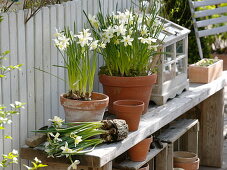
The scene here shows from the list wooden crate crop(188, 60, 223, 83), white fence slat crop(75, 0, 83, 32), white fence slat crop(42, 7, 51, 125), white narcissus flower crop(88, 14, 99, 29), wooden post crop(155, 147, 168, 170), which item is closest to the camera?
white fence slat crop(42, 7, 51, 125)

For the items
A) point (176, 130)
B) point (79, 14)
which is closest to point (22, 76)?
point (79, 14)

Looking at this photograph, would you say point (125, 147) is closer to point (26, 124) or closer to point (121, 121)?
point (121, 121)

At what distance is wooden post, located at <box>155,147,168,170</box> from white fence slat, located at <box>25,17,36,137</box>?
1.28 metres

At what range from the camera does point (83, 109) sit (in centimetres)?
346

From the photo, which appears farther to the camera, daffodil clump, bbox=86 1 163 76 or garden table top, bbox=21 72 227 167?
daffodil clump, bbox=86 1 163 76

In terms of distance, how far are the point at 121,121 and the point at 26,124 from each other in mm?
560

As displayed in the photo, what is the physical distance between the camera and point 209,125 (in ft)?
18.4

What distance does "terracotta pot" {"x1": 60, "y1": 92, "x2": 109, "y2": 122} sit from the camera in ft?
11.3

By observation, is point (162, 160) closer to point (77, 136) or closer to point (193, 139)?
point (193, 139)

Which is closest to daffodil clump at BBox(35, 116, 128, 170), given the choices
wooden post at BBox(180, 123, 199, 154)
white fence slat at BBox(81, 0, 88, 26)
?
white fence slat at BBox(81, 0, 88, 26)

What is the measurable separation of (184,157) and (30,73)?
7.15ft

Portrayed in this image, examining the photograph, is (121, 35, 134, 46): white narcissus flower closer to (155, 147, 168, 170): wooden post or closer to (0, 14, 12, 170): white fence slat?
(0, 14, 12, 170): white fence slat

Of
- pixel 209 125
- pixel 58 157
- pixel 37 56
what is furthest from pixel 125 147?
pixel 209 125

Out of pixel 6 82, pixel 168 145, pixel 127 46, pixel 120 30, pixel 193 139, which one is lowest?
pixel 193 139
